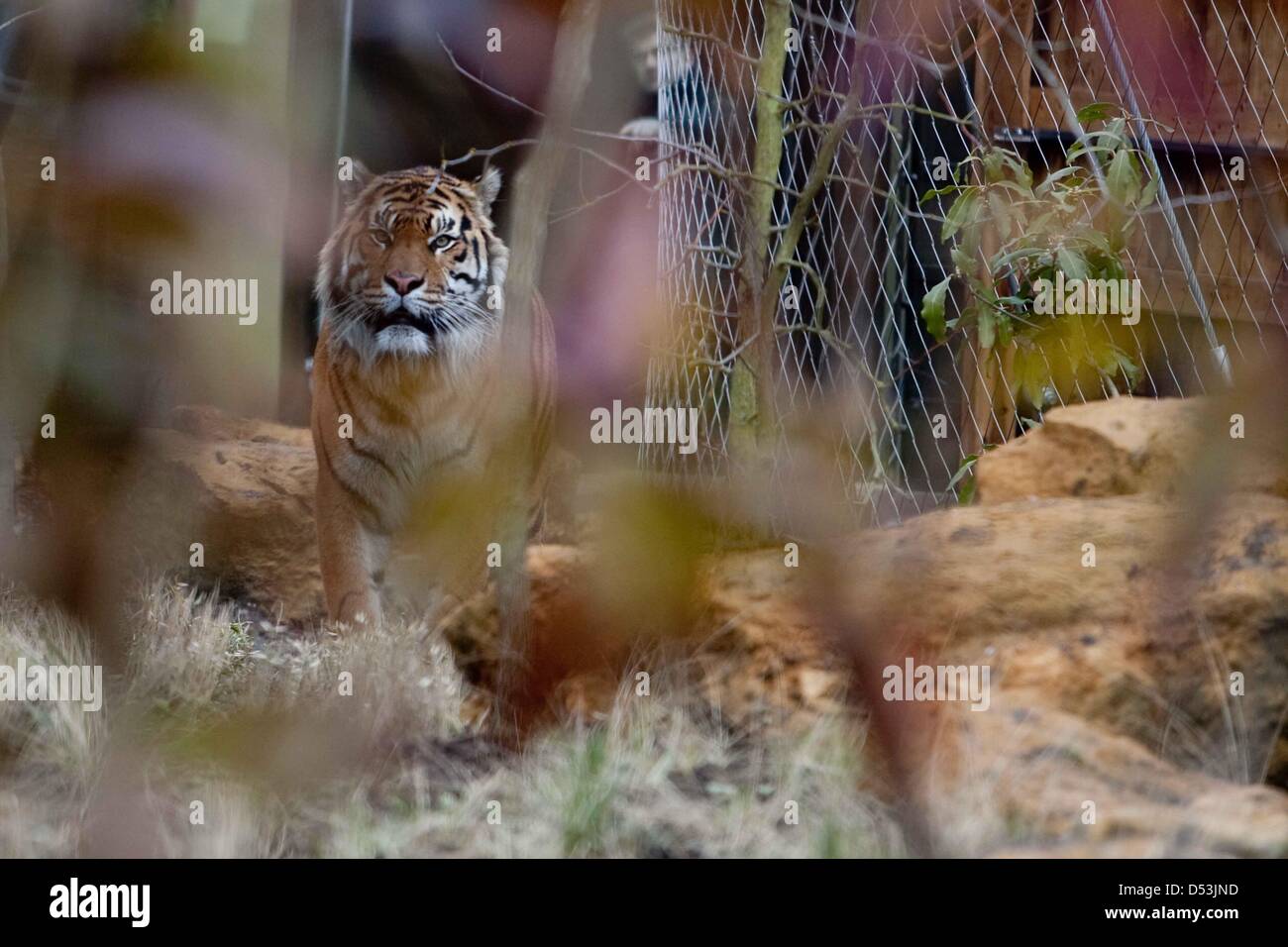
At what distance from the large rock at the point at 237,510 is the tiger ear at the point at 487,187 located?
878mm

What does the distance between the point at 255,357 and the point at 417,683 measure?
1094 millimetres

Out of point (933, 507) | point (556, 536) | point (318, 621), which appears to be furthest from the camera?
point (933, 507)

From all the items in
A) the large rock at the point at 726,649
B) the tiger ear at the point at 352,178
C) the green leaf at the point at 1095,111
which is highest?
the green leaf at the point at 1095,111

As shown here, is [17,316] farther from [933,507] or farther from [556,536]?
[933,507]

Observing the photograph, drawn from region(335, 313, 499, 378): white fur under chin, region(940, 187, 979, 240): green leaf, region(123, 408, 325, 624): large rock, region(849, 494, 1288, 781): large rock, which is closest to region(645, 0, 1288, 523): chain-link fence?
region(940, 187, 979, 240): green leaf

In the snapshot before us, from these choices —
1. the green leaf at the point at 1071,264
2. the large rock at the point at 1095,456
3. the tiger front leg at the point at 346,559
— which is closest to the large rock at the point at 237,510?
the tiger front leg at the point at 346,559

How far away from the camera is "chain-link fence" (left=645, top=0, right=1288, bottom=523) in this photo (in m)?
3.77

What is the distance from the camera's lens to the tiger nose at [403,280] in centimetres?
363

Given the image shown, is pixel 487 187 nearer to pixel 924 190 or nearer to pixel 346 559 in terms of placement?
pixel 346 559

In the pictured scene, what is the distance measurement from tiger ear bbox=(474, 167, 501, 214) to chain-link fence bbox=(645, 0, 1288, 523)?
1.77 ft

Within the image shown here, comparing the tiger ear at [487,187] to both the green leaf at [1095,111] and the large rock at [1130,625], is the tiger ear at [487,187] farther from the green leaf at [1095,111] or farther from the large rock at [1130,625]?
the green leaf at [1095,111]

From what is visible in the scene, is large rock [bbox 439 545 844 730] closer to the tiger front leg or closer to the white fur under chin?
the tiger front leg
